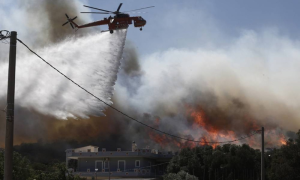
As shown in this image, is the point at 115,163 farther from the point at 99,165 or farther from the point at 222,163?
the point at 222,163

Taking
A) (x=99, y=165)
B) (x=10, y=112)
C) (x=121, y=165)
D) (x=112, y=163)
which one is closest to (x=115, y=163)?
(x=112, y=163)

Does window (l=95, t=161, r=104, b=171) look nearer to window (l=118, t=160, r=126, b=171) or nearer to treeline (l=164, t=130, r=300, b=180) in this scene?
window (l=118, t=160, r=126, b=171)

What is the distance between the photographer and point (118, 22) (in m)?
80.0

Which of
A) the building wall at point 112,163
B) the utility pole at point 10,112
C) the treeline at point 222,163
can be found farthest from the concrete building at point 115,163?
the utility pole at point 10,112

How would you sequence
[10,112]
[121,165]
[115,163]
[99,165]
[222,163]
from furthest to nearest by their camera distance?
1. [99,165]
2. [115,163]
3. [121,165]
4. [222,163]
5. [10,112]

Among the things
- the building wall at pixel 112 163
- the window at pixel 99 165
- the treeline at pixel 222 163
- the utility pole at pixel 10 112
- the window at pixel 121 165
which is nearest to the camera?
the utility pole at pixel 10 112

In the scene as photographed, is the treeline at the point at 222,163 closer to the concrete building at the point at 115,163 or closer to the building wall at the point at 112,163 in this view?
the concrete building at the point at 115,163

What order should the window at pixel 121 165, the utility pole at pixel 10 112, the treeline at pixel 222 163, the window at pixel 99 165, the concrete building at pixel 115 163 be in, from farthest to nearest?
1. the window at pixel 99 165
2. the window at pixel 121 165
3. the concrete building at pixel 115 163
4. the treeline at pixel 222 163
5. the utility pole at pixel 10 112

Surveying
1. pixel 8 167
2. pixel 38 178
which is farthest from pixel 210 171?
pixel 8 167

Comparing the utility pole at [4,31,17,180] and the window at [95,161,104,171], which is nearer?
the utility pole at [4,31,17,180]

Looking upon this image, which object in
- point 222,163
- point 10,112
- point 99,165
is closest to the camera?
point 10,112

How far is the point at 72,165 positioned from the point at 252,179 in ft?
153

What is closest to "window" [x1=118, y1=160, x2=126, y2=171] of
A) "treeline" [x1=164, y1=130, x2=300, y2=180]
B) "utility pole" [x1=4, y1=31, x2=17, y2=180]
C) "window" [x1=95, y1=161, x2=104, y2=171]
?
"window" [x1=95, y1=161, x2=104, y2=171]

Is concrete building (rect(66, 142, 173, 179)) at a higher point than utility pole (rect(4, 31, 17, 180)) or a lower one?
lower
